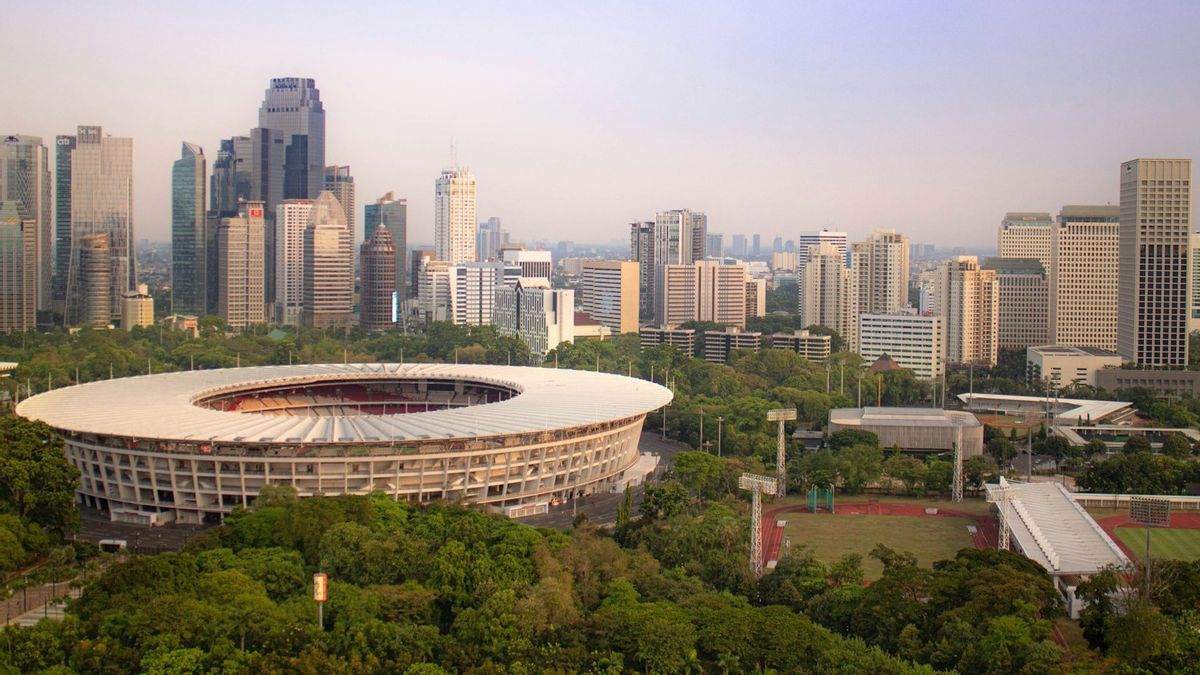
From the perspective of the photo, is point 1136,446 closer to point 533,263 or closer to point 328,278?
point 533,263

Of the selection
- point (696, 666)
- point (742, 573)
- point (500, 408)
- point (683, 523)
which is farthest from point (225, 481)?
point (696, 666)

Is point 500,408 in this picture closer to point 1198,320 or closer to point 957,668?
point 957,668

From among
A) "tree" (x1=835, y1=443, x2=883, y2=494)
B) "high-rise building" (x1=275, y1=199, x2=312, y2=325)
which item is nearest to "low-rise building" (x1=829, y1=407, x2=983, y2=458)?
"tree" (x1=835, y1=443, x2=883, y2=494)

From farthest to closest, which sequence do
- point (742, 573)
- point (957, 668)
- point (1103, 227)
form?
point (1103, 227), point (742, 573), point (957, 668)

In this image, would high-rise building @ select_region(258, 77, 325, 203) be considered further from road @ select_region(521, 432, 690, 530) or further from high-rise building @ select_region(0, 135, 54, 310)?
road @ select_region(521, 432, 690, 530)

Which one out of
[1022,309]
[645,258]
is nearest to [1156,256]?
[1022,309]

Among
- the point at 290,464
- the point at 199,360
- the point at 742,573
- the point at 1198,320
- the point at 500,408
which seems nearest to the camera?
the point at 742,573
